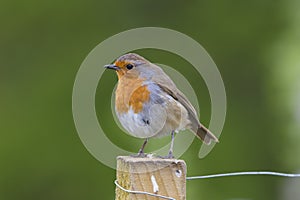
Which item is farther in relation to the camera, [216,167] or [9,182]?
[9,182]

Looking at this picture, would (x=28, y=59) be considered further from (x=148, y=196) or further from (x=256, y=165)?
(x=148, y=196)

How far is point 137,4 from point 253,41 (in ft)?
5.02

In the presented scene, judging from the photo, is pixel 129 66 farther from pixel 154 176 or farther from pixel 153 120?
pixel 154 176

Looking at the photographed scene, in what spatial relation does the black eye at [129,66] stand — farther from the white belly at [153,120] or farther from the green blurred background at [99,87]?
the green blurred background at [99,87]

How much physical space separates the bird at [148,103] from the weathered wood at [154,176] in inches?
30.8

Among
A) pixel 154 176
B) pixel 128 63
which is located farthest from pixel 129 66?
pixel 154 176

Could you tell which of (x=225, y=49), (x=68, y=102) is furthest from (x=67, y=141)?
(x=225, y=49)

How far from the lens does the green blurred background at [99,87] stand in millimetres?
9797

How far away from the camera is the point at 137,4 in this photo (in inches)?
418

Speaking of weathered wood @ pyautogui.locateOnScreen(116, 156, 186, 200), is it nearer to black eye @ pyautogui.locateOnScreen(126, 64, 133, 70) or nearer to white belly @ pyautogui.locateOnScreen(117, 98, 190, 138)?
white belly @ pyautogui.locateOnScreen(117, 98, 190, 138)

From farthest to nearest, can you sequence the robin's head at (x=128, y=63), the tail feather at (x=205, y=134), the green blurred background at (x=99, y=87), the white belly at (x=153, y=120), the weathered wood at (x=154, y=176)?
the green blurred background at (x=99, y=87) < the tail feather at (x=205, y=134) < the robin's head at (x=128, y=63) < the white belly at (x=153, y=120) < the weathered wood at (x=154, y=176)

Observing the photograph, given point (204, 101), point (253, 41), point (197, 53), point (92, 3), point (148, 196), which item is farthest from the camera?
point (92, 3)

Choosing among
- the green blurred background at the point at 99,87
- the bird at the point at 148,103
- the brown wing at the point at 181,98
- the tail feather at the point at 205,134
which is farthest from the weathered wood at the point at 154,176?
the green blurred background at the point at 99,87

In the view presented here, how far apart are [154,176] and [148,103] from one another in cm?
97
